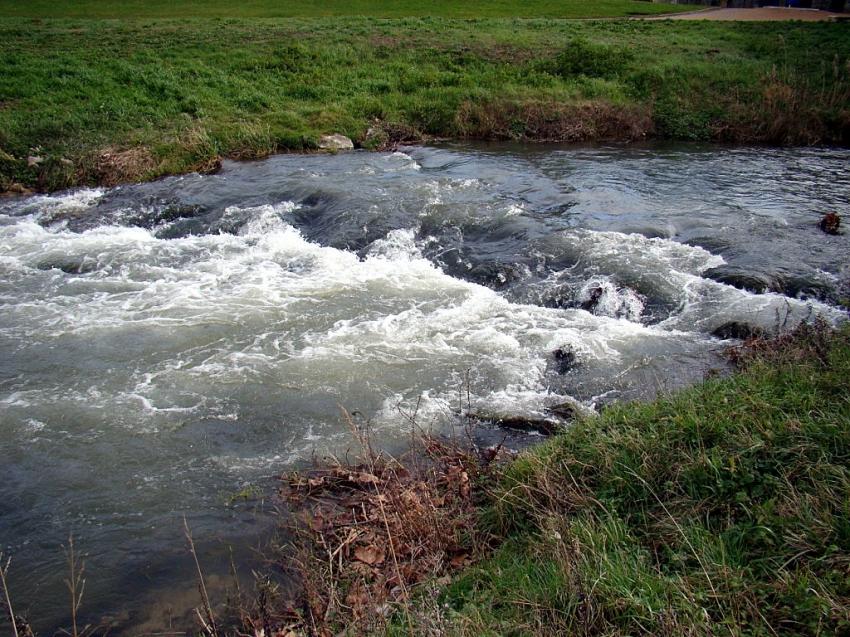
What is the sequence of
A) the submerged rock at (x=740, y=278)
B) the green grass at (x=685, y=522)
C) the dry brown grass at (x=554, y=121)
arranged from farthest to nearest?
the dry brown grass at (x=554, y=121) < the submerged rock at (x=740, y=278) < the green grass at (x=685, y=522)

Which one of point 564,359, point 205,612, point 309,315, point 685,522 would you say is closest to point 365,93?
point 309,315

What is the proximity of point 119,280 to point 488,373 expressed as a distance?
21.8ft

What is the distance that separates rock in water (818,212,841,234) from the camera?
11547 mm

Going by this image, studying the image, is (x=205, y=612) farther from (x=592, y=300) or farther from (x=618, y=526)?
(x=592, y=300)

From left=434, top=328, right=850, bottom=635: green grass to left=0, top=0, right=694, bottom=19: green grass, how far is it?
119 ft

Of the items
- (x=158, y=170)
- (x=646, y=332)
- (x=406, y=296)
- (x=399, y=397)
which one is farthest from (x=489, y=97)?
(x=399, y=397)

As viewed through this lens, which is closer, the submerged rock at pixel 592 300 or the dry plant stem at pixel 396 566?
the dry plant stem at pixel 396 566

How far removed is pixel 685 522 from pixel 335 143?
16314 millimetres

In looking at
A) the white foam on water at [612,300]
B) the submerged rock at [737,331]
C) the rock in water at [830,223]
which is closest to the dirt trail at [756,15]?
the rock in water at [830,223]

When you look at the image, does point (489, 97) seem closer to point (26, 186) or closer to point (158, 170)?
point (158, 170)

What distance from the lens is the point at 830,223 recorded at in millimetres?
11617

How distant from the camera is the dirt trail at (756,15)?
120 feet

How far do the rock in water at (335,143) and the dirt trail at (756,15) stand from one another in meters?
27.1

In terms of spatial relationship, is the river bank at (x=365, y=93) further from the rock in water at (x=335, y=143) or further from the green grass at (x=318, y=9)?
the green grass at (x=318, y=9)
